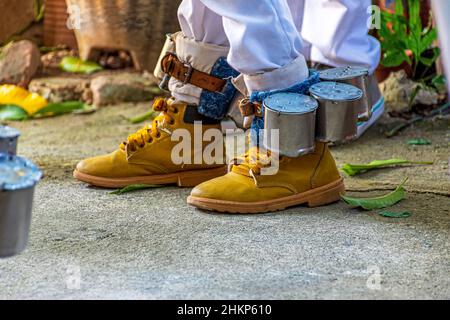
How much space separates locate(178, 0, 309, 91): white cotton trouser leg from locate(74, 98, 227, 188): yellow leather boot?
0.91 ft

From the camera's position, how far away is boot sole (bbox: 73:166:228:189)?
1.96 metres

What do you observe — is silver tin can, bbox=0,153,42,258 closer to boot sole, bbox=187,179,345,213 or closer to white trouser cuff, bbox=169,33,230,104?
boot sole, bbox=187,179,345,213

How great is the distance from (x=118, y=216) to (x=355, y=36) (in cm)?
92

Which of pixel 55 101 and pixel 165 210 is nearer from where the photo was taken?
pixel 165 210

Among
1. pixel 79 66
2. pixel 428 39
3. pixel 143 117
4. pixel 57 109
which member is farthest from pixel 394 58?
pixel 79 66

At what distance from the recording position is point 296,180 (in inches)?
69.8

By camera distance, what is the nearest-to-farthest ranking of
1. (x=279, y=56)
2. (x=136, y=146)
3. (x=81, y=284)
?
(x=81, y=284) → (x=279, y=56) → (x=136, y=146)

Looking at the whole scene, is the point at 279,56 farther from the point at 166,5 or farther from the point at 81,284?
the point at 166,5

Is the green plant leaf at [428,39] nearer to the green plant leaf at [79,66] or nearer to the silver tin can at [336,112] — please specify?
the silver tin can at [336,112]

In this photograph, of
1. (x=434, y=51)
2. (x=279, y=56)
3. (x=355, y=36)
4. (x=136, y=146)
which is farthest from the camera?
(x=434, y=51)

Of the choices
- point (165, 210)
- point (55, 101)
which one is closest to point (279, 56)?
→ point (165, 210)

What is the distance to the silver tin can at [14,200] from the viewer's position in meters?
1.15

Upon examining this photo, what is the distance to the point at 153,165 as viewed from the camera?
6.48 ft

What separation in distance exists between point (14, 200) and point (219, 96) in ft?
2.65
